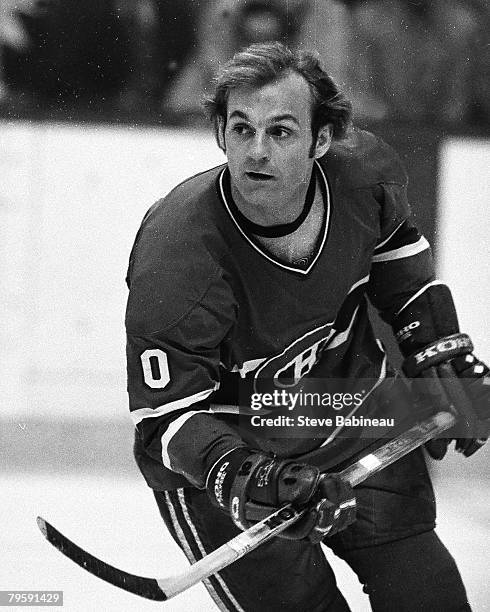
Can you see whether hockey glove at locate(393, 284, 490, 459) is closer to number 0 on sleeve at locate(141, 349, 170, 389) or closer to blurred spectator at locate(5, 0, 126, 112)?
number 0 on sleeve at locate(141, 349, 170, 389)

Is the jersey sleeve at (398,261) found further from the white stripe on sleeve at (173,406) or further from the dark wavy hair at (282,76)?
the white stripe on sleeve at (173,406)

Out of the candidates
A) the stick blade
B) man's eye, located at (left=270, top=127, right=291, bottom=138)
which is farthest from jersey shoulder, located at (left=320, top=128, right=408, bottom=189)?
the stick blade

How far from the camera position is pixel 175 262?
1.46 meters

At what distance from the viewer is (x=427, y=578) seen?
5.14 feet

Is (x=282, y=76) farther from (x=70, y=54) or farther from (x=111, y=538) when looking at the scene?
(x=111, y=538)

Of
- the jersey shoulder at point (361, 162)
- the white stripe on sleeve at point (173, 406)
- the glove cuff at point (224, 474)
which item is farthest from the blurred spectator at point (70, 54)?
the glove cuff at point (224, 474)

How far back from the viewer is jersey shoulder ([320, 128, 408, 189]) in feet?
5.27

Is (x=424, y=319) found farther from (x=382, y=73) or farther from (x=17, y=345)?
(x=17, y=345)

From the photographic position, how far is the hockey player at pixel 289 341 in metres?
1.45

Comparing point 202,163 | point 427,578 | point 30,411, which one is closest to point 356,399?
point 427,578

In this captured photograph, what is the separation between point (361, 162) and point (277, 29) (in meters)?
0.41

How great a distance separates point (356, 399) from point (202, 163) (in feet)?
1.85

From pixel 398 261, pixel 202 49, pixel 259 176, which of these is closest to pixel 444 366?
pixel 398 261

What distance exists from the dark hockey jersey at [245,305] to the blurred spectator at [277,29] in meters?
0.32
